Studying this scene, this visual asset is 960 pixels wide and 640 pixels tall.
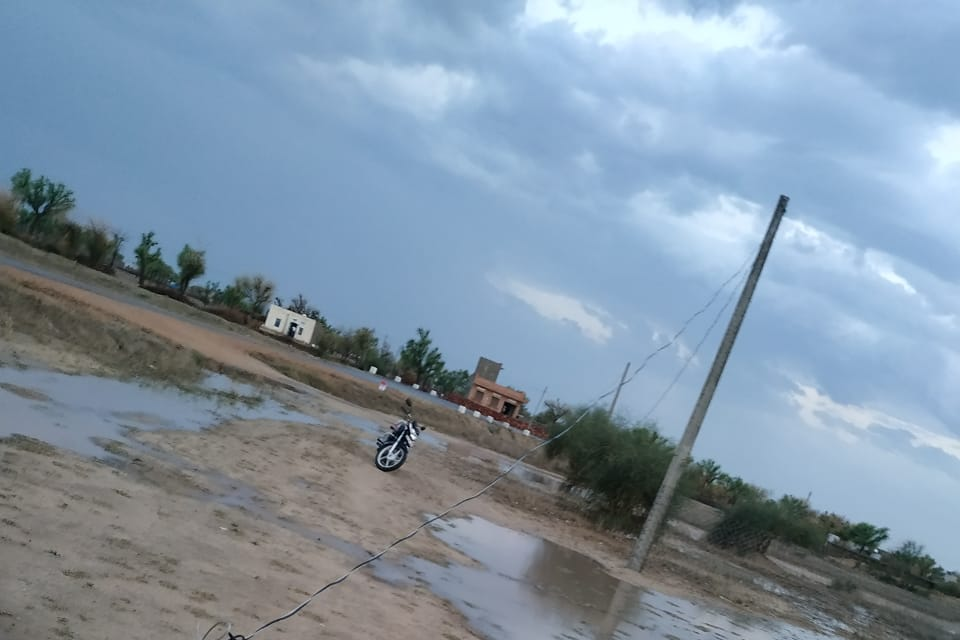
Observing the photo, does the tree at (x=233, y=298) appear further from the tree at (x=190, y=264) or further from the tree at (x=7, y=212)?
the tree at (x=7, y=212)

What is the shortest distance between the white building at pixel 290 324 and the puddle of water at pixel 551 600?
56.6 m

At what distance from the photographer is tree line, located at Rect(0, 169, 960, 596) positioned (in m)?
26.2

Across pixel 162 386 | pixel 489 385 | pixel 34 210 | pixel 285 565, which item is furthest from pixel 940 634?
pixel 489 385

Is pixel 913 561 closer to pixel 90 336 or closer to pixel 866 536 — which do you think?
pixel 866 536

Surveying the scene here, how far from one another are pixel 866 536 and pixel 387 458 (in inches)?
2153

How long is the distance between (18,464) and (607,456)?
20.1 metres

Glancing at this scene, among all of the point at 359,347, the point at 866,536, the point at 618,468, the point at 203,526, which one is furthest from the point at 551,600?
the point at 359,347

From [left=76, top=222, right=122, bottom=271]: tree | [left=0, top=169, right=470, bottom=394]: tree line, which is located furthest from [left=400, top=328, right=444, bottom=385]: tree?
[left=76, top=222, right=122, bottom=271]: tree

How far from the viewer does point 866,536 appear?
62.4 meters

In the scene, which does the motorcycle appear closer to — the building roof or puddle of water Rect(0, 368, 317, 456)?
puddle of water Rect(0, 368, 317, 456)

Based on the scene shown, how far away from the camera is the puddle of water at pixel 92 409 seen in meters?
10.4

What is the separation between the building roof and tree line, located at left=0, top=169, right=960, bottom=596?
2.65 m

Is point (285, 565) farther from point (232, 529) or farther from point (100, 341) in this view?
point (100, 341)

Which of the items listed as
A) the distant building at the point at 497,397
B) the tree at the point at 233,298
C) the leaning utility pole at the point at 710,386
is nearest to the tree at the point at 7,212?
the tree at the point at 233,298
